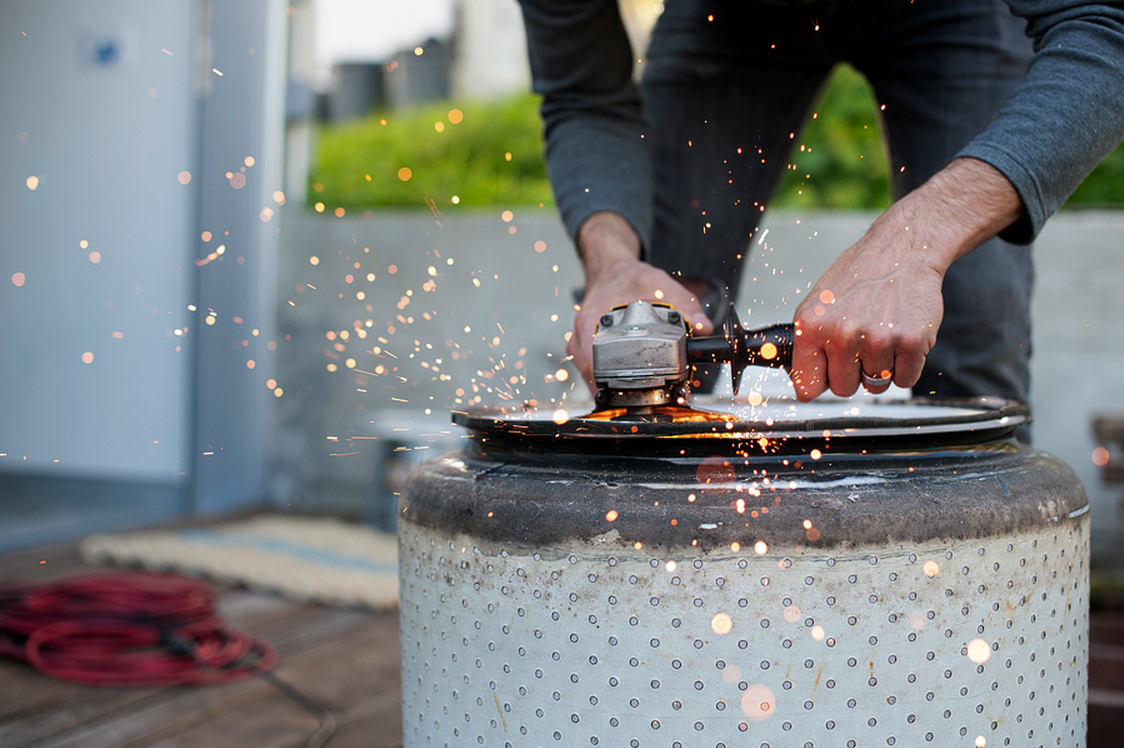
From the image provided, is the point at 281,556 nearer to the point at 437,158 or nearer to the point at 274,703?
the point at 274,703

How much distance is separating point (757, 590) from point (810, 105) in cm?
107

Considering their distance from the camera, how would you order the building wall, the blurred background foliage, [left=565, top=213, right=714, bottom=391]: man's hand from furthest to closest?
the blurred background foliage, the building wall, [left=565, top=213, right=714, bottom=391]: man's hand

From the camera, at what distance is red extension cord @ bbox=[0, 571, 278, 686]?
1.77 metres

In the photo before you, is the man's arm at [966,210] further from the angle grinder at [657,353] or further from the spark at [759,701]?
the spark at [759,701]

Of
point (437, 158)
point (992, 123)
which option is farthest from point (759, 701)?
point (437, 158)

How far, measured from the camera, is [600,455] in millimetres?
790

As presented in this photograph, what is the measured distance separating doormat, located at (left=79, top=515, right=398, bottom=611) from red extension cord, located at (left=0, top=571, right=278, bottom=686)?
31 centimetres

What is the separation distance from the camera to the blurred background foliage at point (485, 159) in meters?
3.33

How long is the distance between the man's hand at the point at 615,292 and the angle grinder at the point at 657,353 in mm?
125

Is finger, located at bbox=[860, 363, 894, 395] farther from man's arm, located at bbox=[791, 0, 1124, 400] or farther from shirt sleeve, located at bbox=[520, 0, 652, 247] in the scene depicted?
shirt sleeve, located at bbox=[520, 0, 652, 247]

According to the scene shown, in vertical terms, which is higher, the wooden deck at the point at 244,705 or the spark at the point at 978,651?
the spark at the point at 978,651

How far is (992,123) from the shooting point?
0.89m

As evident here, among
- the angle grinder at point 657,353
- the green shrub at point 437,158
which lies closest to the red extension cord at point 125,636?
the angle grinder at point 657,353

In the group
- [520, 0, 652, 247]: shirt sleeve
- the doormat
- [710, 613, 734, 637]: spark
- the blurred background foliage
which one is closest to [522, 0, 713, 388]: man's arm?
[520, 0, 652, 247]: shirt sleeve
